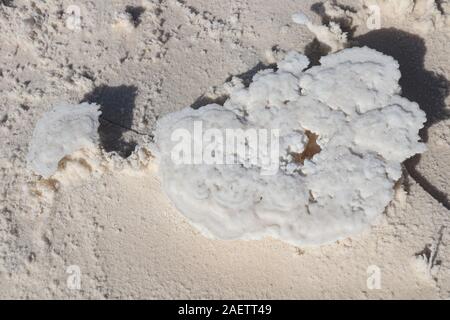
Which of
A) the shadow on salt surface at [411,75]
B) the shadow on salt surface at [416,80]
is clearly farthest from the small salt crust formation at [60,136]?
the shadow on salt surface at [416,80]

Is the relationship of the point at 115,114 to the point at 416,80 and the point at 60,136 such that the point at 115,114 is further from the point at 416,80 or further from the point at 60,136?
the point at 416,80

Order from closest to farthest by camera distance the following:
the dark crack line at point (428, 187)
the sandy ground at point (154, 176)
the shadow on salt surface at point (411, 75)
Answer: the sandy ground at point (154, 176)
the dark crack line at point (428, 187)
the shadow on salt surface at point (411, 75)

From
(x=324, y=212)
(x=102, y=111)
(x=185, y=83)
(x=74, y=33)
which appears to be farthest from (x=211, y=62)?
(x=324, y=212)

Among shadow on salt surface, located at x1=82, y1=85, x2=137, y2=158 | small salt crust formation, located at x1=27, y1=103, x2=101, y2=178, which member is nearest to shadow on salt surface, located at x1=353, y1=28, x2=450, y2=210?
shadow on salt surface, located at x1=82, y1=85, x2=137, y2=158

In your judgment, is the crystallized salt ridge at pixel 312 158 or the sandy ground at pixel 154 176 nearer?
the crystallized salt ridge at pixel 312 158

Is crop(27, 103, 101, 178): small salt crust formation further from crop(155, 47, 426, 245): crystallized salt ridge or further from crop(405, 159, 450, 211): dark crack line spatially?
crop(405, 159, 450, 211): dark crack line

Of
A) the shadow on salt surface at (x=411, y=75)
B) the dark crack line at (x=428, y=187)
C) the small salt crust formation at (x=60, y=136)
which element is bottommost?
the dark crack line at (x=428, y=187)

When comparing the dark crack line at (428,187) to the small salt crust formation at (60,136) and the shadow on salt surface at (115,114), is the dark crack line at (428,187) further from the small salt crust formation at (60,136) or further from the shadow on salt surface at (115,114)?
the small salt crust formation at (60,136)
